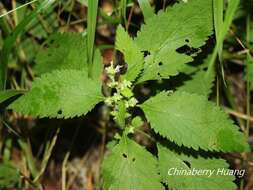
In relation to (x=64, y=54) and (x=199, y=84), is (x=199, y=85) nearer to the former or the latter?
(x=199, y=84)

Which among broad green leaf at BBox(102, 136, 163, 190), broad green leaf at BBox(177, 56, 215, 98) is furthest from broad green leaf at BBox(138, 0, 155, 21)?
broad green leaf at BBox(102, 136, 163, 190)

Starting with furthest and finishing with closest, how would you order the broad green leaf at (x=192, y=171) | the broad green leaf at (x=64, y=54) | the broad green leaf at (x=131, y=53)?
1. the broad green leaf at (x=64, y=54)
2. the broad green leaf at (x=192, y=171)
3. the broad green leaf at (x=131, y=53)

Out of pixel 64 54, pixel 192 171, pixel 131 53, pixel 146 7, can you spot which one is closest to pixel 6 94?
pixel 64 54

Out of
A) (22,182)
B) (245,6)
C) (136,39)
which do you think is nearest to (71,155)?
(22,182)

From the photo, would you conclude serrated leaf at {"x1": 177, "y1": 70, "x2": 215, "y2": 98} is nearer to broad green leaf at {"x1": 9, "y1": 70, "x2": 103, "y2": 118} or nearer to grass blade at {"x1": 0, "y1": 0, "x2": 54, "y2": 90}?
broad green leaf at {"x1": 9, "y1": 70, "x2": 103, "y2": 118}

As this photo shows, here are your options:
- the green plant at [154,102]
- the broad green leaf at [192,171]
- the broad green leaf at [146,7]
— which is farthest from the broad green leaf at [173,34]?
the broad green leaf at [192,171]

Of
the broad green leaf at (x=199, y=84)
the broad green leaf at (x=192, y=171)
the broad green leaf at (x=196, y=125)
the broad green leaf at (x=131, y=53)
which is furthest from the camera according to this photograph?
the broad green leaf at (x=199, y=84)

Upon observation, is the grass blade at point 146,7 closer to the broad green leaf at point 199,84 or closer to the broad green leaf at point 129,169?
the broad green leaf at point 199,84
